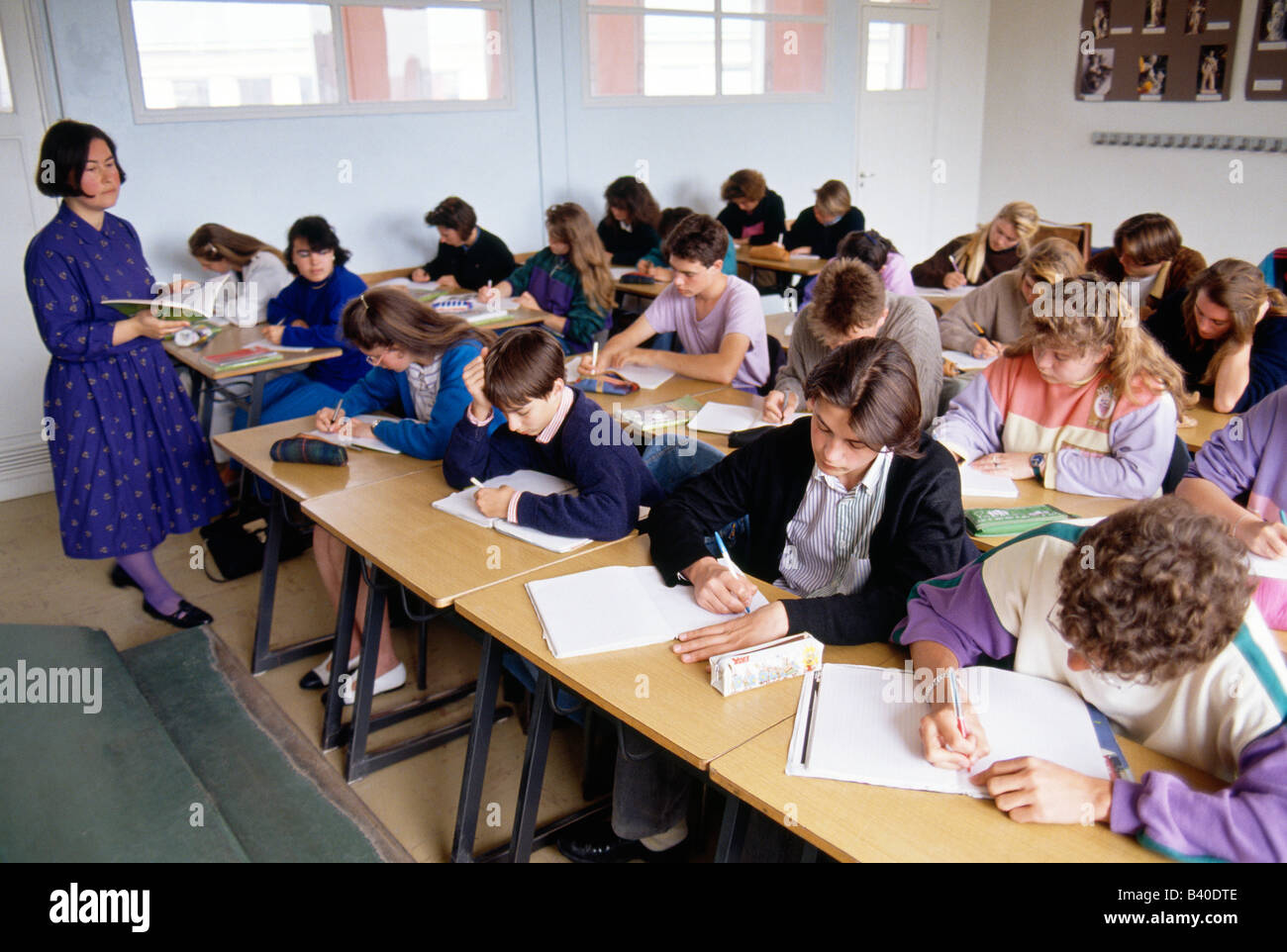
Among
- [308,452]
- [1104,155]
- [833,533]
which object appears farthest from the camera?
[1104,155]

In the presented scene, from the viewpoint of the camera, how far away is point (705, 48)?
6844mm

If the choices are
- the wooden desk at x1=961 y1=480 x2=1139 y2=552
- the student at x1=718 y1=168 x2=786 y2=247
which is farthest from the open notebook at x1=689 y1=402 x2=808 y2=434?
the student at x1=718 y1=168 x2=786 y2=247

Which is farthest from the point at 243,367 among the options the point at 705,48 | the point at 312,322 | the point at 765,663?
the point at 705,48

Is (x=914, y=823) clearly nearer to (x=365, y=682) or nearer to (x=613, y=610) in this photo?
(x=613, y=610)

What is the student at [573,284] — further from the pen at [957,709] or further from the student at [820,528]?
the pen at [957,709]

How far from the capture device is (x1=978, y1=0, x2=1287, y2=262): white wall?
6.76 m

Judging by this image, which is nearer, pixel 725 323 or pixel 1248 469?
Answer: pixel 1248 469

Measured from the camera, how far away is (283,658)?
11.0 feet

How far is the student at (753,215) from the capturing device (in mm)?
6633

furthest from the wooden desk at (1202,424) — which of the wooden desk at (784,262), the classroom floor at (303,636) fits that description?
the wooden desk at (784,262)

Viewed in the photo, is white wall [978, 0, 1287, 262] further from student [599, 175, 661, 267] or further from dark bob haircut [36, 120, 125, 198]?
dark bob haircut [36, 120, 125, 198]

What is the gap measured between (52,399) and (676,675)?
257 centimetres

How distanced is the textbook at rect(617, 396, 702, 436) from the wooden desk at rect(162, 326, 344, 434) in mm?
1638

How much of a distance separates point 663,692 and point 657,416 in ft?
4.90
